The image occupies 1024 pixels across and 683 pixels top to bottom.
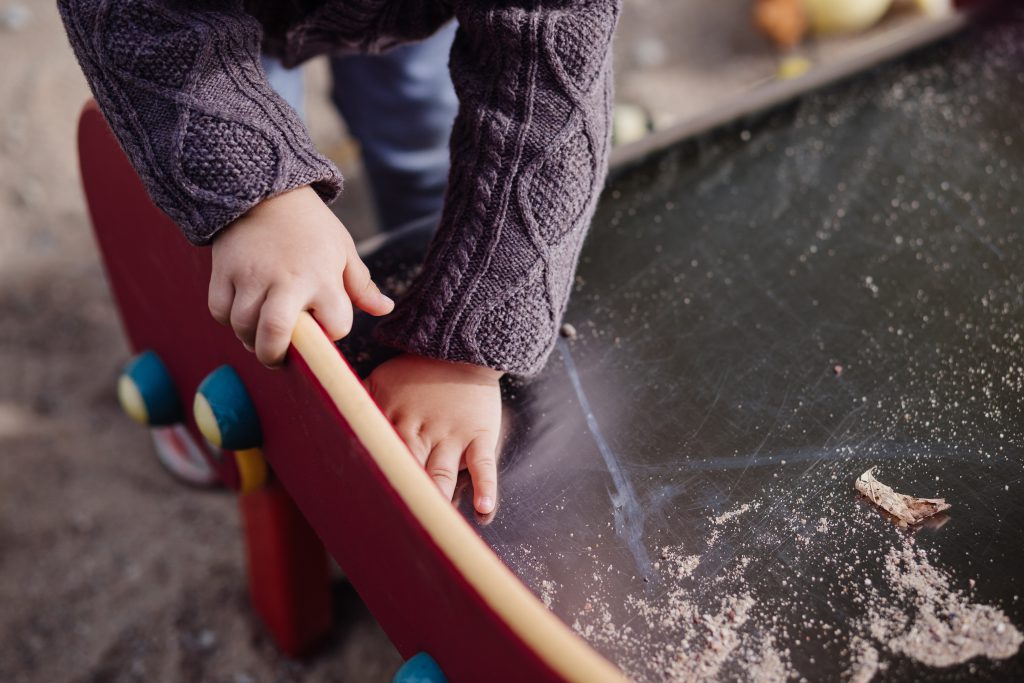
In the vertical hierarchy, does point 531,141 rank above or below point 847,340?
above

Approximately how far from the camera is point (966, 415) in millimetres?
708

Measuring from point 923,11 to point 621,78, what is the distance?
634 mm

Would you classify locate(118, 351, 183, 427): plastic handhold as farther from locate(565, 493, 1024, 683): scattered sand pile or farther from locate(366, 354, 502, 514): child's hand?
locate(565, 493, 1024, 683): scattered sand pile

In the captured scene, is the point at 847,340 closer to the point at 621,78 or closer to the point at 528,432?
the point at 528,432

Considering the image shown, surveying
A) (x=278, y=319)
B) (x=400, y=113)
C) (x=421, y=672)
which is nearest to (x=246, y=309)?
(x=278, y=319)

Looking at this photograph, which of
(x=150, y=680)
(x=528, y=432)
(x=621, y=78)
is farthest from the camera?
(x=621, y=78)

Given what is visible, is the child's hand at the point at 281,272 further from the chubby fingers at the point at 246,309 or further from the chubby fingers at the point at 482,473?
the chubby fingers at the point at 482,473

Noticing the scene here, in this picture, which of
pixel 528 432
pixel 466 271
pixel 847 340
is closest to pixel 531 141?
pixel 466 271

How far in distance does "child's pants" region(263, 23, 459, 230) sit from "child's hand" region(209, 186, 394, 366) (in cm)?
47

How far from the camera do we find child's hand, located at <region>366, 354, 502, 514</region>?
0.62 m

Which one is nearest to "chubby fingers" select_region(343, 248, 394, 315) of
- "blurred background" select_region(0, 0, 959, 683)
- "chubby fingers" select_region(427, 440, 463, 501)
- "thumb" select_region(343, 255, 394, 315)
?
"thumb" select_region(343, 255, 394, 315)

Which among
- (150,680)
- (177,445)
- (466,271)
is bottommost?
(150,680)

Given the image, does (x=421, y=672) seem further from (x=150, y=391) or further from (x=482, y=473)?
(x=150, y=391)

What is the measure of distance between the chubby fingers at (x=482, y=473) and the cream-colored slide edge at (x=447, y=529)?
15 cm
